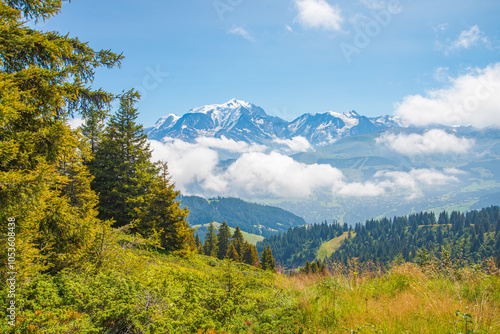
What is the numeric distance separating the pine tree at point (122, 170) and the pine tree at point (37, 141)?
17.0 m

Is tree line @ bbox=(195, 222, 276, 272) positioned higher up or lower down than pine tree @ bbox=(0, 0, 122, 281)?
lower down

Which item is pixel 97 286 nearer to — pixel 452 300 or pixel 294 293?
pixel 294 293

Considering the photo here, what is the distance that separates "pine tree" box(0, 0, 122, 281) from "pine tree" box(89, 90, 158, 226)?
55.9 ft

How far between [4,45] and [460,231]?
263817mm

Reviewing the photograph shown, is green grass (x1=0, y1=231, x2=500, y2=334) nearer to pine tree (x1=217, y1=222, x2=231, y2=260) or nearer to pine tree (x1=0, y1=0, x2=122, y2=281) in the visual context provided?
pine tree (x1=0, y1=0, x2=122, y2=281)

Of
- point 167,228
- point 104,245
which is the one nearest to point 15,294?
point 104,245

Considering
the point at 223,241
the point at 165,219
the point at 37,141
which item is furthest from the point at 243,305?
the point at 223,241

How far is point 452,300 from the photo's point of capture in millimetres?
5578

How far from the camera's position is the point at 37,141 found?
22.2 feet

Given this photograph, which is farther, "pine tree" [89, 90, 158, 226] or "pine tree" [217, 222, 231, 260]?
"pine tree" [217, 222, 231, 260]

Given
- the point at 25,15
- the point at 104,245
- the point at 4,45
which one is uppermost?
the point at 25,15

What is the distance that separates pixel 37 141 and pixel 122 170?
2060 cm

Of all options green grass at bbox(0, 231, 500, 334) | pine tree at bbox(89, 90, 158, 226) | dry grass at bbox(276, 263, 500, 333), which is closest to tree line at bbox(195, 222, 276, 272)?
pine tree at bbox(89, 90, 158, 226)

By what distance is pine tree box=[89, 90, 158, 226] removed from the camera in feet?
80.4
